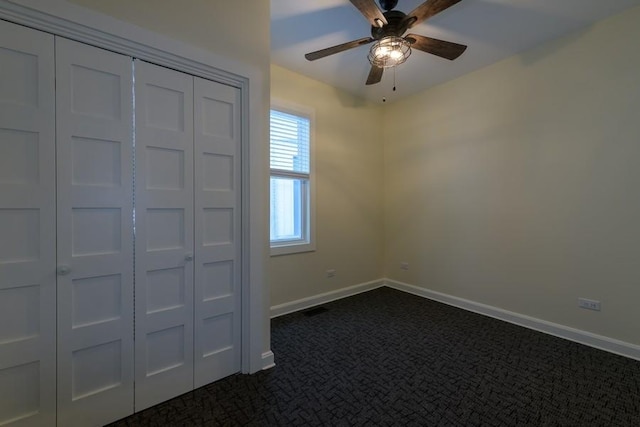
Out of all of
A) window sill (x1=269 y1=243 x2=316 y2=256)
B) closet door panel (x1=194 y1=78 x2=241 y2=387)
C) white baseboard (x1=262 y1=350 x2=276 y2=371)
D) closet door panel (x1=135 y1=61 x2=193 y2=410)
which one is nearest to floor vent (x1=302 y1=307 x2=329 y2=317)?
window sill (x1=269 y1=243 x2=316 y2=256)

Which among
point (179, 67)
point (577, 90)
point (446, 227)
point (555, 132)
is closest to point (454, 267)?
point (446, 227)

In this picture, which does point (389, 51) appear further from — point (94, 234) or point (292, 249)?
point (94, 234)

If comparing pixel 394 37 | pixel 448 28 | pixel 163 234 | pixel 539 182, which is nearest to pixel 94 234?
pixel 163 234

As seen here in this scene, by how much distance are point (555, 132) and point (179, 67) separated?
3242 millimetres

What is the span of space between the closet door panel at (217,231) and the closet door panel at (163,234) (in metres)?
0.06

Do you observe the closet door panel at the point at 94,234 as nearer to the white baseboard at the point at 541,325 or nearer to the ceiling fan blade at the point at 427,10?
the ceiling fan blade at the point at 427,10

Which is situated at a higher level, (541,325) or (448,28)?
(448,28)

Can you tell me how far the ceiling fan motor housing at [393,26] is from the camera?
6.47 feet

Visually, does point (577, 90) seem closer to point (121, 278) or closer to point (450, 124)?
point (450, 124)

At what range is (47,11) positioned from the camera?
1326mm

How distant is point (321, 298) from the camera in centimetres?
352

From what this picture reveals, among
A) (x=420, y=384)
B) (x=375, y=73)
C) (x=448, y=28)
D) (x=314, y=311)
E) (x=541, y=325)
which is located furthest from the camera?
(x=314, y=311)

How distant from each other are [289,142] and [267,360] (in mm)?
2280

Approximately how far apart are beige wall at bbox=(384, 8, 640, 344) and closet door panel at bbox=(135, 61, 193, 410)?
9.72 ft
